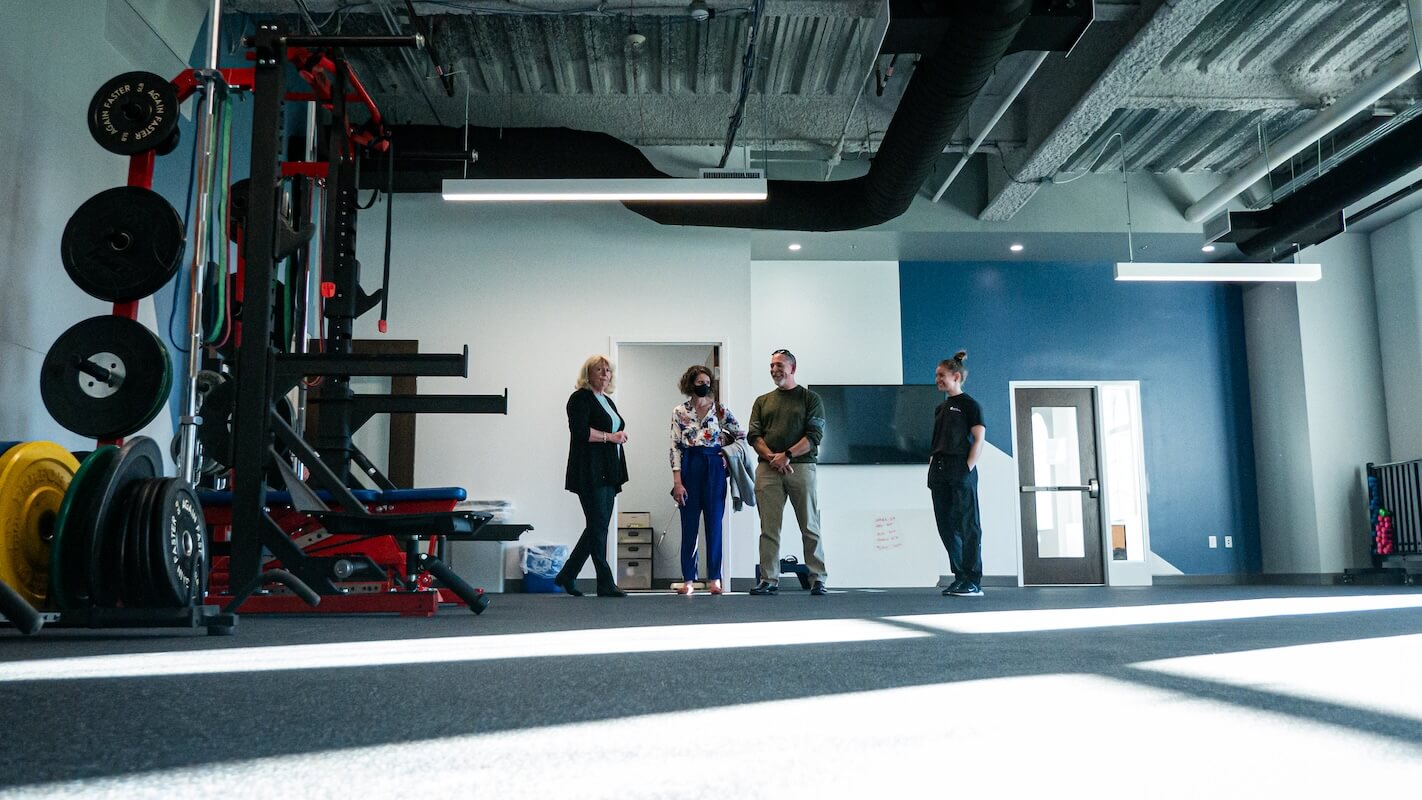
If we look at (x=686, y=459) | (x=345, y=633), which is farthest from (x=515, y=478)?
(x=345, y=633)

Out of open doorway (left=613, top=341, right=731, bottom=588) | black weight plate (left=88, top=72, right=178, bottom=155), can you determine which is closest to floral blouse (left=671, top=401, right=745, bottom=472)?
black weight plate (left=88, top=72, right=178, bottom=155)

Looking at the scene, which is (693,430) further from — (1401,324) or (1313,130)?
(1401,324)

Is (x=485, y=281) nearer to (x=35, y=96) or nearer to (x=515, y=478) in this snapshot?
(x=515, y=478)

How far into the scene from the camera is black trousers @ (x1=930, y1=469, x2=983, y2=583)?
535cm

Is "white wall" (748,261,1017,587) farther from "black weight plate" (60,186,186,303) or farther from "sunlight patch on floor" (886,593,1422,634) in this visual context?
"black weight plate" (60,186,186,303)

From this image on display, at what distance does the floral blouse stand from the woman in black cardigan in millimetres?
339

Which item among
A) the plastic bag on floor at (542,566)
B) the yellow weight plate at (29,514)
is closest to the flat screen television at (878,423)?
the plastic bag on floor at (542,566)

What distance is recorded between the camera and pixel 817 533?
5.75m

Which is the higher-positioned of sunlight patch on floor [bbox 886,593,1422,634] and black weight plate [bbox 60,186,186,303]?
black weight plate [bbox 60,186,186,303]

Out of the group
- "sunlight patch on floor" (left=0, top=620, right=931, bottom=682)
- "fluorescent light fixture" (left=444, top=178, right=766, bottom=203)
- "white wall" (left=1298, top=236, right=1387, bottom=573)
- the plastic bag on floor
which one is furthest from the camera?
"white wall" (left=1298, top=236, right=1387, bottom=573)

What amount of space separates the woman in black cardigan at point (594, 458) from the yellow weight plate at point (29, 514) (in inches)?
109

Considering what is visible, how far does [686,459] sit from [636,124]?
267 cm

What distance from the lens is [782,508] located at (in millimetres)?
5773

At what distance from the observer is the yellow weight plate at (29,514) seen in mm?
2676
